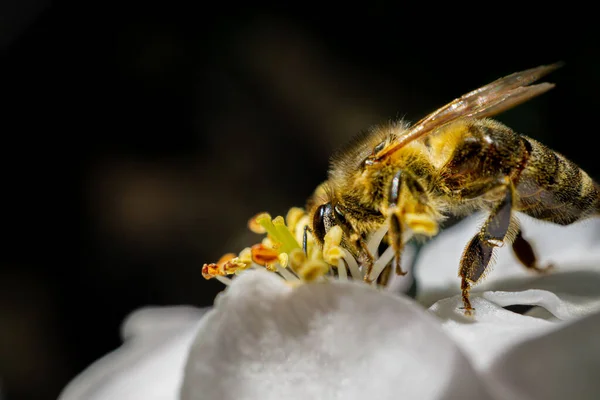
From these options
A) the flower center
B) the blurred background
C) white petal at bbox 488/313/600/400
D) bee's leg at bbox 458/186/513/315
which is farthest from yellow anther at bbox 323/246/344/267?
the blurred background

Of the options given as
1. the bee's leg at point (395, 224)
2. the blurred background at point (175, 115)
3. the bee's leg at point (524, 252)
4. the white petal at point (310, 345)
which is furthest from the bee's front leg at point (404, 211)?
the blurred background at point (175, 115)

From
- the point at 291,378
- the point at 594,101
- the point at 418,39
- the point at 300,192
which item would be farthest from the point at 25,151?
the point at 291,378

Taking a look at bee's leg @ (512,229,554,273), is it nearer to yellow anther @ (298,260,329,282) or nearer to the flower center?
the flower center

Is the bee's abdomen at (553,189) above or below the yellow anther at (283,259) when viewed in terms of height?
below

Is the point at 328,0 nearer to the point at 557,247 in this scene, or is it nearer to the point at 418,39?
the point at 418,39

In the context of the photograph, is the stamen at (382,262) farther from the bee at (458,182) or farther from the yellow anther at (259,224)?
the yellow anther at (259,224)

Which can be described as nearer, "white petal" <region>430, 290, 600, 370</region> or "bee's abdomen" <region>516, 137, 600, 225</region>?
"white petal" <region>430, 290, 600, 370</region>
